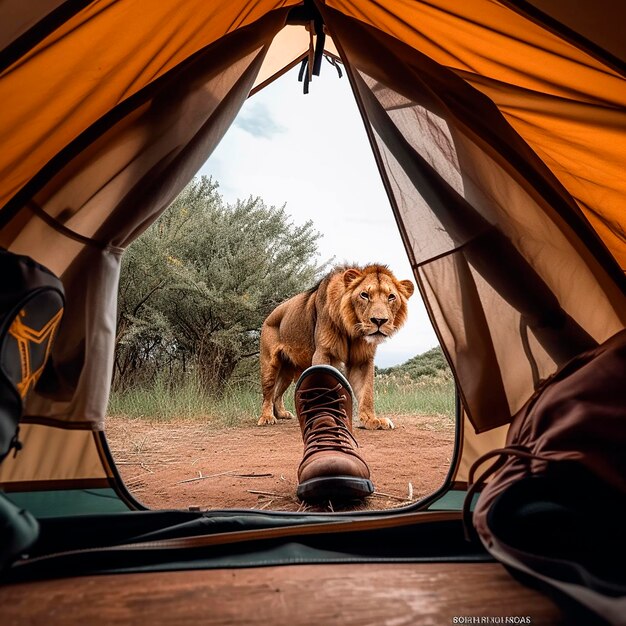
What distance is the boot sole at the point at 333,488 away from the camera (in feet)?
5.89

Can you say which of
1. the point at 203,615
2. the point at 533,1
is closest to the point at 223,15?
the point at 533,1

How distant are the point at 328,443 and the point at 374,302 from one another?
217 cm

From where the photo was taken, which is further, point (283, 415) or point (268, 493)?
point (283, 415)

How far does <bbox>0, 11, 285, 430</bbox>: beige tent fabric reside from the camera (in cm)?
129

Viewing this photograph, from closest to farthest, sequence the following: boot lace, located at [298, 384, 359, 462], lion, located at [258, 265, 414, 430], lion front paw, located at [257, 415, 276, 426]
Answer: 1. boot lace, located at [298, 384, 359, 462]
2. lion, located at [258, 265, 414, 430]
3. lion front paw, located at [257, 415, 276, 426]

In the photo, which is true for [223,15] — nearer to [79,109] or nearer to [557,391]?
[79,109]

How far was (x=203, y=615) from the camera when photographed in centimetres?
65

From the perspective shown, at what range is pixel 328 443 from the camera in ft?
6.49

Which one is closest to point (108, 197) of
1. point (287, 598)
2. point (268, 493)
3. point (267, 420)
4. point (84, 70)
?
point (84, 70)

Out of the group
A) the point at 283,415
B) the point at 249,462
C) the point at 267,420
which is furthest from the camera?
the point at 283,415

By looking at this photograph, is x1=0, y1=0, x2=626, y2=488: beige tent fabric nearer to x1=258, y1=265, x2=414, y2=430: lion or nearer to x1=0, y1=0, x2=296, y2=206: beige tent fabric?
x1=0, y1=0, x2=296, y2=206: beige tent fabric

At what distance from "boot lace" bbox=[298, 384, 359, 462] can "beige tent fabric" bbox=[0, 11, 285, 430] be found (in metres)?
0.92

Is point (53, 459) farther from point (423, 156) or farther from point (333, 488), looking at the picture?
point (423, 156)

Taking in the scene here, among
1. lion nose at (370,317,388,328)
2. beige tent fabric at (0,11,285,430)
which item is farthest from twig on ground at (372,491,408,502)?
lion nose at (370,317,388,328)
